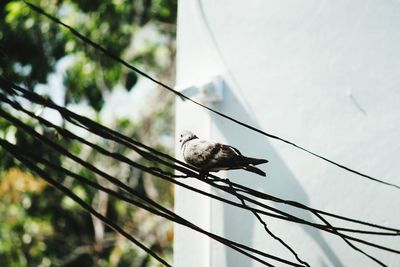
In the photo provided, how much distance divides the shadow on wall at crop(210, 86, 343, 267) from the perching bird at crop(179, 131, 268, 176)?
1175 mm


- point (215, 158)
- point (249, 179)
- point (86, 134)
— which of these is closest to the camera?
point (215, 158)

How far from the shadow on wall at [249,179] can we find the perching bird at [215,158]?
3.86 feet

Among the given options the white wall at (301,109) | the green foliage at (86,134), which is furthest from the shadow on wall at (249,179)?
the green foliage at (86,134)

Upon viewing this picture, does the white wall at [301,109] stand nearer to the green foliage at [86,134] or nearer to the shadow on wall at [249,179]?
the shadow on wall at [249,179]

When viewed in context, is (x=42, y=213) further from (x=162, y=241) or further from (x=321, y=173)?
(x=321, y=173)

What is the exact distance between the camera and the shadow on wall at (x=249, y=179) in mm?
4059

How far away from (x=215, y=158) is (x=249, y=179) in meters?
1.49

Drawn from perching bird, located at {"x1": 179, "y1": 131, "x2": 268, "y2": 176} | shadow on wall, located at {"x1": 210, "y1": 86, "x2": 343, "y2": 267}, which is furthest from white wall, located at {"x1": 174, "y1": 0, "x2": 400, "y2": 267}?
perching bird, located at {"x1": 179, "y1": 131, "x2": 268, "y2": 176}

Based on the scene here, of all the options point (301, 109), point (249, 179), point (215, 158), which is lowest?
point (215, 158)

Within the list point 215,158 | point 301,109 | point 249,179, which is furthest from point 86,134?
point 215,158

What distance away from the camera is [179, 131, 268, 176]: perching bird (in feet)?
8.92

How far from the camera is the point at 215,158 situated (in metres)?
2.90

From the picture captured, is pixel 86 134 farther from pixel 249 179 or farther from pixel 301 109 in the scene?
pixel 301 109

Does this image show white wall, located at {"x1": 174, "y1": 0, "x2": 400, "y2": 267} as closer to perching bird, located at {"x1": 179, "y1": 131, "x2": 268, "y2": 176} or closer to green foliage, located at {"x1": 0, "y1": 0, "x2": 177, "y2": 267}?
perching bird, located at {"x1": 179, "y1": 131, "x2": 268, "y2": 176}
